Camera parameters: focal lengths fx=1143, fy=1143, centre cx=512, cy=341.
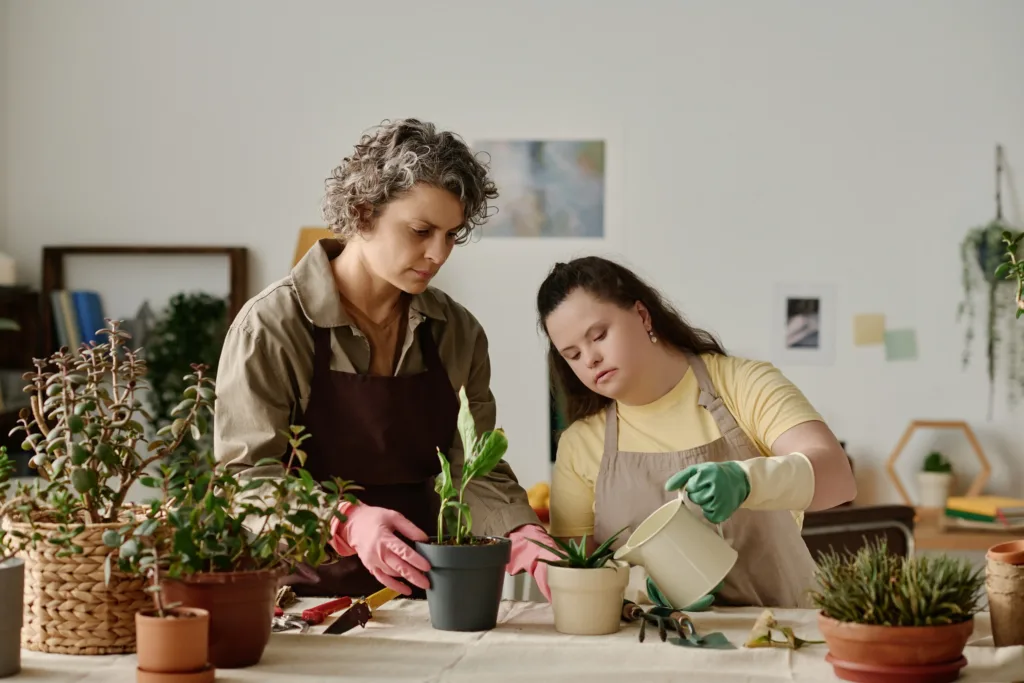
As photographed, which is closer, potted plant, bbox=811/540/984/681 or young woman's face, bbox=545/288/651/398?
potted plant, bbox=811/540/984/681

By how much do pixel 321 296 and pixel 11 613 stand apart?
0.78 m

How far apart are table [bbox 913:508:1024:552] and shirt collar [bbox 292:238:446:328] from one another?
8.04 ft

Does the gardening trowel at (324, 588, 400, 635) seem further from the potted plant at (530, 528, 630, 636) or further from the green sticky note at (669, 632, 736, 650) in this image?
the green sticky note at (669, 632, 736, 650)

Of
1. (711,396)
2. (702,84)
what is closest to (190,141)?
(702,84)

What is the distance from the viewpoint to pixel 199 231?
14.6 ft

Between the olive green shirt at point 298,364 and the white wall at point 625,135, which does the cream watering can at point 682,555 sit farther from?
the white wall at point 625,135

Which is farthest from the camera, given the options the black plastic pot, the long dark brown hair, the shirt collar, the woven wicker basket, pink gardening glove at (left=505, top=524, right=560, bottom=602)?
the long dark brown hair

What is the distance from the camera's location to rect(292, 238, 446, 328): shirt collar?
1.84 m

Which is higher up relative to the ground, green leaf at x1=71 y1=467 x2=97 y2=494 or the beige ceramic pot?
green leaf at x1=71 y1=467 x2=97 y2=494

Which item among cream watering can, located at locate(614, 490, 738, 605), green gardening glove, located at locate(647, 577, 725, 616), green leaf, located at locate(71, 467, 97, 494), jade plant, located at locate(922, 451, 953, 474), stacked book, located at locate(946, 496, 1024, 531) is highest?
green leaf, located at locate(71, 467, 97, 494)

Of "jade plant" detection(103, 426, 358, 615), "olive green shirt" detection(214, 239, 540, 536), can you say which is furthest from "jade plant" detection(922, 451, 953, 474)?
"jade plant" detection(103, 426, 358, 615)

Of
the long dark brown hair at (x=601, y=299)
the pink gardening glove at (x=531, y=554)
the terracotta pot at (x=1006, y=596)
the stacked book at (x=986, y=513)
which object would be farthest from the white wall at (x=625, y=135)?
the terracotta pot at (x=1006, y=596)

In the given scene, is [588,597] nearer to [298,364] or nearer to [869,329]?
[298,364]

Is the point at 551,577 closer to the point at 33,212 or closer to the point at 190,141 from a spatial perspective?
the point at 190,141
